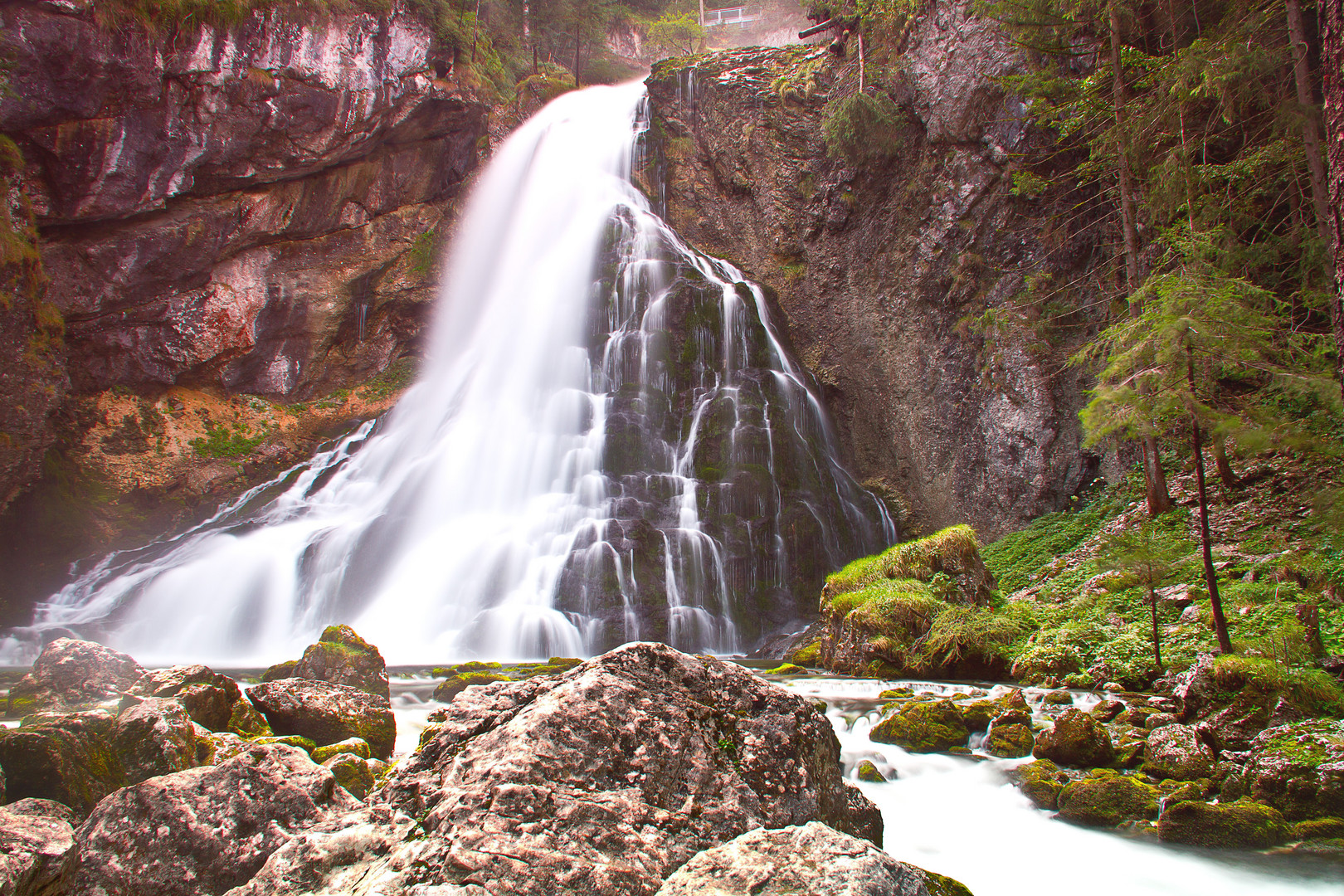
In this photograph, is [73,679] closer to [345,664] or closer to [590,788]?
[345,664]

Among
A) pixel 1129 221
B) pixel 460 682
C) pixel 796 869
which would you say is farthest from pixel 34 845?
pixel 1129 221

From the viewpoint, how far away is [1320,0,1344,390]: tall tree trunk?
3562mm

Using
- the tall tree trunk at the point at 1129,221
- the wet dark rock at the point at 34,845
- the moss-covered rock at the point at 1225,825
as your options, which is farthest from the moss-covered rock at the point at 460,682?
the tall tree trunk at the point at 1129,221

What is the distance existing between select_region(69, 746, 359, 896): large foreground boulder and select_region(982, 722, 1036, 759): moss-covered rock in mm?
4935

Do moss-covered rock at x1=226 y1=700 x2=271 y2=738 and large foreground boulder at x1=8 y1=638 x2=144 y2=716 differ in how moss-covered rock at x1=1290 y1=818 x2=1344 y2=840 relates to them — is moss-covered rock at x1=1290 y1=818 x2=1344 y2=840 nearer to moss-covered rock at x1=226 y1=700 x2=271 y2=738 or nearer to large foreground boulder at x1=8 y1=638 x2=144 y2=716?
moss-covered rock at x1=226 y1=700 x2=271 y2=738

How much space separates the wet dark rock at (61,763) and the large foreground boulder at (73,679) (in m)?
2.44

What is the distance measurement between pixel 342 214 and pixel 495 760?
23.0 meters

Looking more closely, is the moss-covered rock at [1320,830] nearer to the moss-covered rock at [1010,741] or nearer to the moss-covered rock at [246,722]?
the moss-covered rock at [1010,741]

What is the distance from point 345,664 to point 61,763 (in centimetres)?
308

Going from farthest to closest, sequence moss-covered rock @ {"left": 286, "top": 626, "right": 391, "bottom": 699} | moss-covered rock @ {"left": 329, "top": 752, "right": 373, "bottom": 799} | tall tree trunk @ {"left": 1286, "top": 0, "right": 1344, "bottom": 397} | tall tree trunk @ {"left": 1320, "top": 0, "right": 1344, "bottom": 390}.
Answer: tall tree trunk @ {"left": 1286, "top": 0, "right": 1344, "bottom": 397} → moss-covered rock @ {"left": 286, "top": 626, "right": 391, "bottom": 699} → moss-covered rock @ {"left": 329, "top": 752, "right": 373, "bottom": 799} → tall tree trunk @ {"left": 1320, "top": 0, "right": 1344, "bottom": 390}

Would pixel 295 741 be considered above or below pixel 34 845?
below

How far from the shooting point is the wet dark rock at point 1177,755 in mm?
4555

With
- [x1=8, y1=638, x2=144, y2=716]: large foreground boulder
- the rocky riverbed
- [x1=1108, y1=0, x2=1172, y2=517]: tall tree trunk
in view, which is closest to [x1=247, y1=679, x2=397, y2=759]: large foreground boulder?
the rocky riverbed

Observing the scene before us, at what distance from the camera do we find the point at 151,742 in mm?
4020
